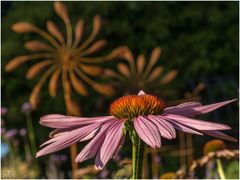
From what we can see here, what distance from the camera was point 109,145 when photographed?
88 cm

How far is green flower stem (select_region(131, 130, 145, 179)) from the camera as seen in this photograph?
0.88 metres

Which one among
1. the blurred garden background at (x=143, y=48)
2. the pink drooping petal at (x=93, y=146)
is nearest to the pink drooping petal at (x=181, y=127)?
the pink drooping petal at (x=93, y=146)

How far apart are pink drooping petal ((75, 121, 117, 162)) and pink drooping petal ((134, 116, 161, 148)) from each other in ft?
0.19

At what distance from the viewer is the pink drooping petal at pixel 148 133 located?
0.83 metres

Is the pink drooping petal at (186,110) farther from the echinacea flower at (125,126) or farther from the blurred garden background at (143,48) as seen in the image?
the blurred garden background at (143,48)

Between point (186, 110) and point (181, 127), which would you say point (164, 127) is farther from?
point (186, 110)

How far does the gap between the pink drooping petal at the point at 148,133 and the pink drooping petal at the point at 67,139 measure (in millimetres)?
86

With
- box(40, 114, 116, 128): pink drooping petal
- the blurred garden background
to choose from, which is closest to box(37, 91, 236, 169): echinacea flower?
box(40, 114, 116, 128): pink drooping petal

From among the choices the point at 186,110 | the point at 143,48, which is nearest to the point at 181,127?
the point at 186,110

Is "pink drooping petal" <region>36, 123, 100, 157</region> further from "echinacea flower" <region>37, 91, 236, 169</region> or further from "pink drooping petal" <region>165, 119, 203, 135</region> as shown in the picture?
"pink drooping petal" <region>165, 119, 203, 135</region>

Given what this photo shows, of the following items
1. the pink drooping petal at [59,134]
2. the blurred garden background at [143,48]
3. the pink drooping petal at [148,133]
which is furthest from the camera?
the blurred garden background at [143,48]

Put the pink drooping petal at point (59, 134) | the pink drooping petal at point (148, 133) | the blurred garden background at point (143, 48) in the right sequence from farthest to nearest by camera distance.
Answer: the blurred garden background at point (143, 48), the pink drooping petal at point (59, 134), the pink drooping petal at point (148, 133)

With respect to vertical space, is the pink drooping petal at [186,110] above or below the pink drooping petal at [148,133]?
above

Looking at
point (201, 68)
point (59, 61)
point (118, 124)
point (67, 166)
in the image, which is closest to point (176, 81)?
point (201, 68)
